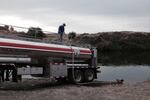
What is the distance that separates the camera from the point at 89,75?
26.0 metres

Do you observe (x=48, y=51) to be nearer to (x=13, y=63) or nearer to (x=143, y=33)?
(x=13, y=63)

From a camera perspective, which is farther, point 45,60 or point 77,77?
point 77,77

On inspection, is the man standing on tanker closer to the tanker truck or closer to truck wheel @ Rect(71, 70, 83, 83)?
the tanker truck

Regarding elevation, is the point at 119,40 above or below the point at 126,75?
above

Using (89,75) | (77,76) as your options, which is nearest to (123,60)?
(89,75)

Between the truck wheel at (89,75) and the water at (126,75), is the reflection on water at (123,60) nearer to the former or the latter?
the water at (126,75)

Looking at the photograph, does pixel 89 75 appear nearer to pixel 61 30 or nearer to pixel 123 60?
pixel 61 30

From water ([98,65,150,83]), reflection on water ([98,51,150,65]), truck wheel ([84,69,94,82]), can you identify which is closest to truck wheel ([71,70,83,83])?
truck wheel ([84,69,94,82])

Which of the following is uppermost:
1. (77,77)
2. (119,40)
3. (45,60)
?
(119,40)

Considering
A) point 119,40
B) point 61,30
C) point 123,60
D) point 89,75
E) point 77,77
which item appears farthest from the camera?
point 119,40

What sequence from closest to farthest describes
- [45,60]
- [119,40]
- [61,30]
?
1. [45,60]
2. [61,30]
3. [119,40]

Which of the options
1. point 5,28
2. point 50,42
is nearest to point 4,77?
point 5,28

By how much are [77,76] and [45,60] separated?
330 cm

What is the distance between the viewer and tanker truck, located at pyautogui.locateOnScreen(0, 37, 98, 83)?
1912 centimetres
